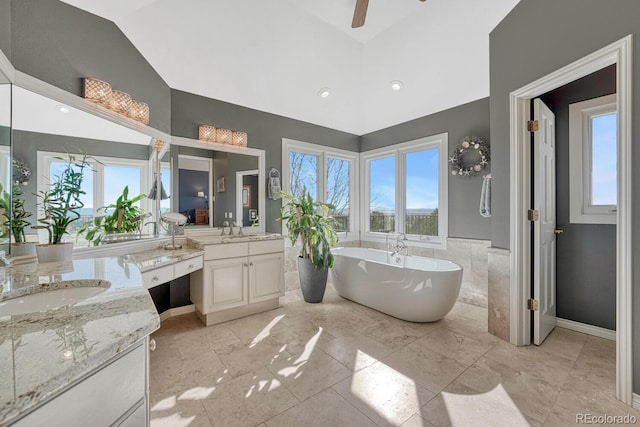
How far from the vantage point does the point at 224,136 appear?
10.7 ft

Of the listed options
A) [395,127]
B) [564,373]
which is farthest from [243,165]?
[564,373]

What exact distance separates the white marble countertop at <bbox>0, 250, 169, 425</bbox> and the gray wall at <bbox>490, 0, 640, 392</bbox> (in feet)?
8.32

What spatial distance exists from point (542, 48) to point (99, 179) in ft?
11.8

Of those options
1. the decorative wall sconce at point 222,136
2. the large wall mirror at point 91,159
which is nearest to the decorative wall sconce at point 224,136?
the decorative wall sconce at point 222,136

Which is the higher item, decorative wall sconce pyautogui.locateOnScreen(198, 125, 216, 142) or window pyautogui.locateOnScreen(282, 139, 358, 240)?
decorative wall sconce pyautogui.locateOnScreen(198, 125, 216, 142)

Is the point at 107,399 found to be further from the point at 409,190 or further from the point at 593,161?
the point at 409,190

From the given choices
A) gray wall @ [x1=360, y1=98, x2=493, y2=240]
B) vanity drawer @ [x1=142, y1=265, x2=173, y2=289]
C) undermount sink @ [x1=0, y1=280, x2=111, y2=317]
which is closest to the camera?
undermount sink @ [x1=0, y1=280, x2=111, y2=317]

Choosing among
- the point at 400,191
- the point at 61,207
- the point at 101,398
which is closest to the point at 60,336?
the point at 101,398

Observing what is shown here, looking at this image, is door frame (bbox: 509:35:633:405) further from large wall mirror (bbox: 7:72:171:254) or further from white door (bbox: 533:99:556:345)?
large wall mirror (bbox: 7:72:171:254)

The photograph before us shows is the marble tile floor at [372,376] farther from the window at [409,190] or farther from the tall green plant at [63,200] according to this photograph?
the window at [409,190]

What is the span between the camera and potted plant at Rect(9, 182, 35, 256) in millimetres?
1554

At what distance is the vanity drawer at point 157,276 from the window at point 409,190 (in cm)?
314

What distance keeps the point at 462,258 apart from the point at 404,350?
1.68 metres

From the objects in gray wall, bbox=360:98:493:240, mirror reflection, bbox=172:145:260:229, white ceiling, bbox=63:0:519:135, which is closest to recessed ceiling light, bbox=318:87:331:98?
white ceiling, bbox=63:0:519:135
